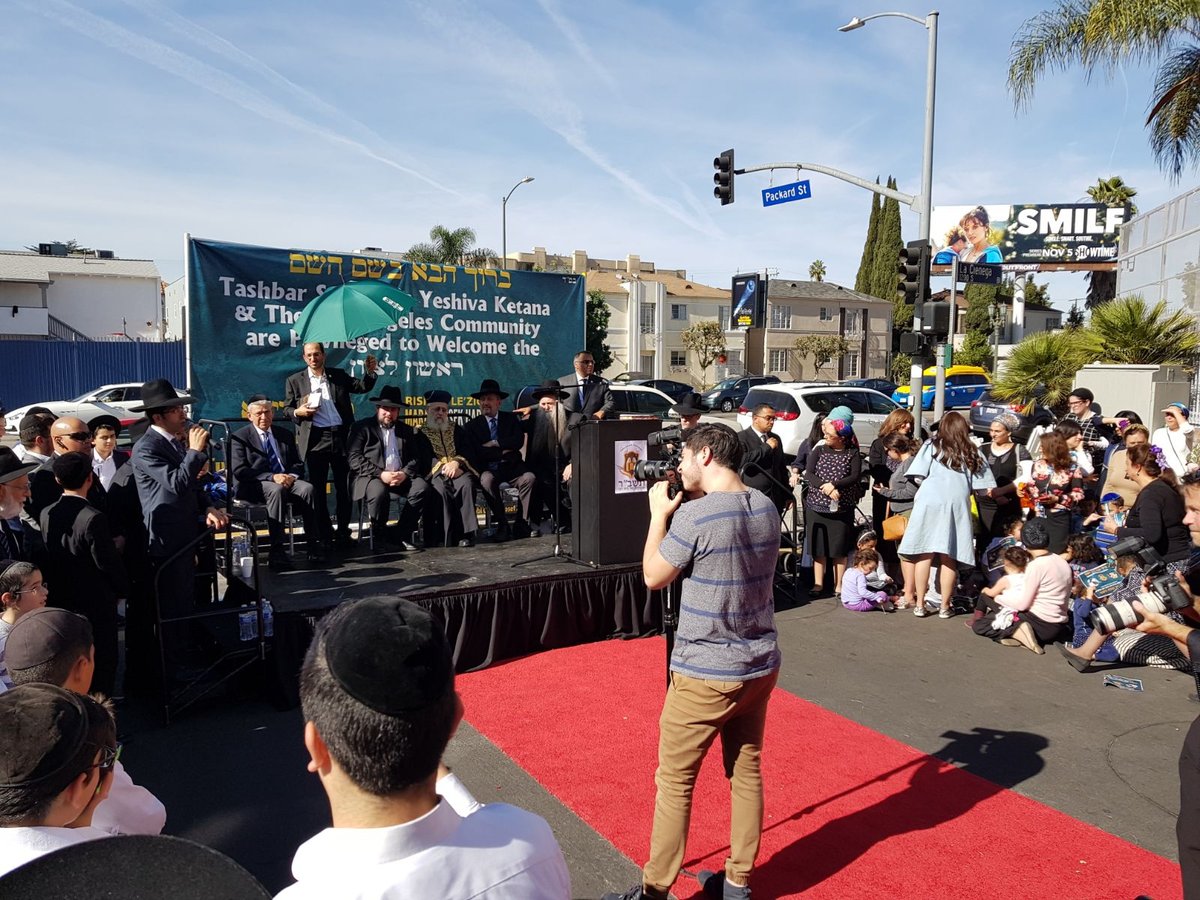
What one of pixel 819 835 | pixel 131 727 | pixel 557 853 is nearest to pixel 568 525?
pixel 131 727

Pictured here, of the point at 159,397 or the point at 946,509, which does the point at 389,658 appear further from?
the point at 946,509

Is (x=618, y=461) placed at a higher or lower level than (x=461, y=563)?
higher

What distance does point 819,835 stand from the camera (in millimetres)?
4129

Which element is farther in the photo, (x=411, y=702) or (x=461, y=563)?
(x=461, y=563)

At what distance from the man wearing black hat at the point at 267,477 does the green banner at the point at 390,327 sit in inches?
47.6

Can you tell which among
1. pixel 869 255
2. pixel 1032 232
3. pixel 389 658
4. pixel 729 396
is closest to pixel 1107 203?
pixel 1032 232

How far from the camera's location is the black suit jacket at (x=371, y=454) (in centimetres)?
820

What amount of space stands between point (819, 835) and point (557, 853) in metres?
3.06

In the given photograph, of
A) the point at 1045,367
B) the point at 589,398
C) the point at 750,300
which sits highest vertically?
the point at 750,300

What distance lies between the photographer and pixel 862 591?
7938 millimetres

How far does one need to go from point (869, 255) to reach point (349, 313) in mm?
66337

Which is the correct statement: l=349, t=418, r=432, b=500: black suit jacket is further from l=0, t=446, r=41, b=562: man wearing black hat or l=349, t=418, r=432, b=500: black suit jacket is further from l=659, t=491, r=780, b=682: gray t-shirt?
l=659, t=491, r=780, b=682: gray t-shirt

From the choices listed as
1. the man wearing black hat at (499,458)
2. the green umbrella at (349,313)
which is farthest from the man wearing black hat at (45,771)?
the man wearing black hat at (499,458)

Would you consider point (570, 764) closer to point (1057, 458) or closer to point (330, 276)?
point (1057, 458)
